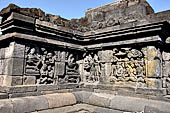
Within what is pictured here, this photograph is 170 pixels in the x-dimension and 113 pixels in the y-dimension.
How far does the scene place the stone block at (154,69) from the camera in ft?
11.3

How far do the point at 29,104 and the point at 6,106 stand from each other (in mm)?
469

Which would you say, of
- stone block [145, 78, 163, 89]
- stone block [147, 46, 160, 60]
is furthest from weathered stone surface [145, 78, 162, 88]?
stone block [147, 46, 160, 60]

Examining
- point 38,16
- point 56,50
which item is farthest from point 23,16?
point 56,50

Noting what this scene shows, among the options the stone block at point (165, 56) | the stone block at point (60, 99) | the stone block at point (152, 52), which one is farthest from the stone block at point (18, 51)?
the stone block at point (165, 56)

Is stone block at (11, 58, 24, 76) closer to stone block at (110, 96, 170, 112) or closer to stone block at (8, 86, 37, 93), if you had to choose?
stone block at (8, 86, 37, 93)

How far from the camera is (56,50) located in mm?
4273

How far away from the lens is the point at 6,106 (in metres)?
2.82

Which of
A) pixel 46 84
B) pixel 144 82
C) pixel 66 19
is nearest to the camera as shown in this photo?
pixel 144 82

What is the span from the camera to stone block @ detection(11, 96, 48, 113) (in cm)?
299

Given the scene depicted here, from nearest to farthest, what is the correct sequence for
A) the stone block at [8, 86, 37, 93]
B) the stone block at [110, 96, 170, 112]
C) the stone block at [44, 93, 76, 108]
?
the stone block at [110, 96, 170, 112] < the stone block at [8, 86, 37, 93] < the stone block at [44, 93, 76, 108]

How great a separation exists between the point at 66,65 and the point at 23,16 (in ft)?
5.95

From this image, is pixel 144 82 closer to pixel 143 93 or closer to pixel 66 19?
pixel 143 93

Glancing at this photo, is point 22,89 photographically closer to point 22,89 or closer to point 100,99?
point 22,89

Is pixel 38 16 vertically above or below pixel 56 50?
above
